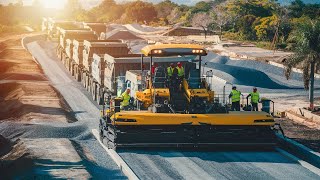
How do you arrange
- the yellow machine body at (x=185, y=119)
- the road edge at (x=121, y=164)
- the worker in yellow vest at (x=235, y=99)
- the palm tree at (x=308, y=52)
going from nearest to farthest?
the road edge at (x=121, y=164) < the yellow machine body at (x=185, y=119) < the worker in yellow vest at (x=235, y=99) < the palm tree at (x=308, y=52)

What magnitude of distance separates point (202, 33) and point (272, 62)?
38735mm

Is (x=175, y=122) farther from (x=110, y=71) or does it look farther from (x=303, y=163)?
(x=110, y=71)

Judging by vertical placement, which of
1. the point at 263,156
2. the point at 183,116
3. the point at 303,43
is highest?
the point at 303,43

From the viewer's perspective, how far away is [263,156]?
57.2 feet

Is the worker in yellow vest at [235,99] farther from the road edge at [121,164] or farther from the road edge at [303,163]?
the road edge at [121,164]

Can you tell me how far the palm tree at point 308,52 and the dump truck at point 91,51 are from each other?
10320mm

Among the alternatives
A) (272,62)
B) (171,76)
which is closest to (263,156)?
(171,76)

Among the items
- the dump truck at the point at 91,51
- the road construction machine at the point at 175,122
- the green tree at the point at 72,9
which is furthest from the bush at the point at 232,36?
the road construction machine at the point at 175,122

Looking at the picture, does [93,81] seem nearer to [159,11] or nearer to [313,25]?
[313,25]

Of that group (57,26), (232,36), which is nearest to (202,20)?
(232,36)

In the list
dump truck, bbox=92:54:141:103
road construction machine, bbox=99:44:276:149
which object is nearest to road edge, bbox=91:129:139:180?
road construction machine, bbox=99:44:276:149

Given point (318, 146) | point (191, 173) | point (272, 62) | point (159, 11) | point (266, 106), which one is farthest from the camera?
point (159, 11)

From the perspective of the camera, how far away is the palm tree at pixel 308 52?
86.7ft

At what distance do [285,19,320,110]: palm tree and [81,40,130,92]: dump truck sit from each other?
10.3 m
